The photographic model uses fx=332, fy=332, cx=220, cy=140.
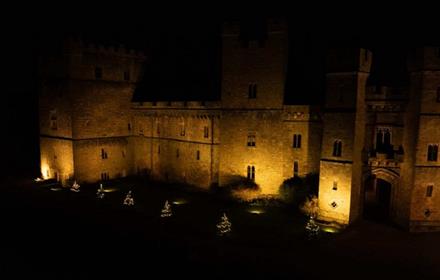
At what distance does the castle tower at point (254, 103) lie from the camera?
28562 millimetres

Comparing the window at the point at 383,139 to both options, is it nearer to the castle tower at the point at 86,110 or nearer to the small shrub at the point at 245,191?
the small shrub at the point at 245,191

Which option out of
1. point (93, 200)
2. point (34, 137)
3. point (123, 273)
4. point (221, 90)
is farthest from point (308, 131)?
point (34, 137)

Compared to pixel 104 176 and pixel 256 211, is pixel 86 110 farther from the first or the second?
pixel 256 211

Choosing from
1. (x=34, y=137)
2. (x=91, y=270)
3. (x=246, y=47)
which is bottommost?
(x=91, y=270)

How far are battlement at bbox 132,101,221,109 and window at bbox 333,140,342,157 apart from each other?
1150 centimetres

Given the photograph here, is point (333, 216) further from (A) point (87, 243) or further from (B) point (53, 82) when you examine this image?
(B) point (53, 82)

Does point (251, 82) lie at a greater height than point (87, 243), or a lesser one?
greater

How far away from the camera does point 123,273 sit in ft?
55.8

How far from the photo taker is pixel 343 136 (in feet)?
78.8

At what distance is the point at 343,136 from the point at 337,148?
1.00 m

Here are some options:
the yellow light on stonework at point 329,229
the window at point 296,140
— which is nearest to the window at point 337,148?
the window at point 296,140

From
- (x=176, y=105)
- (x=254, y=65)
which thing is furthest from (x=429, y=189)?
(x=176, y=105)

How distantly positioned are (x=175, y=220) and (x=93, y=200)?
29.4ft

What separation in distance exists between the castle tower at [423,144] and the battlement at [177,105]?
16.0 m
